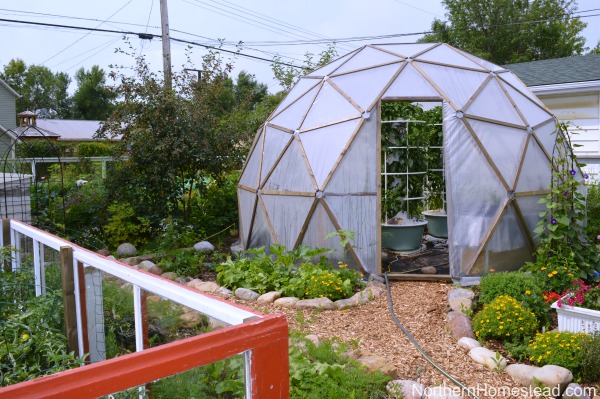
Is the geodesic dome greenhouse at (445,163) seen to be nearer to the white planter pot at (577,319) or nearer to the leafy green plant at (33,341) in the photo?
the white planter pot at (577,319)

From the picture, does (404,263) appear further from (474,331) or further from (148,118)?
(148,118)

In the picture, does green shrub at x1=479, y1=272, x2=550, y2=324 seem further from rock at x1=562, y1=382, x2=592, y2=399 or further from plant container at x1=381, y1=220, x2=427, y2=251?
plant container at x1=381, y1=220, x2=427, y2=251

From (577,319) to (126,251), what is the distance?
671 centimetres

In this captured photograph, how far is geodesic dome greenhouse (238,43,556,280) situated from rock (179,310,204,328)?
4796 mm

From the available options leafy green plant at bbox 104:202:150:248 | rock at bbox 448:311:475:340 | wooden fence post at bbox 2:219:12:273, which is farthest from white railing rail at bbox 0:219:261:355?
leafy green plant at bbox 104:202:150:248

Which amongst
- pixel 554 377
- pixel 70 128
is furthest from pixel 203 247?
pixel 70 128

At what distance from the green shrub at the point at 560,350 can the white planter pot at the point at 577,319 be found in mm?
419

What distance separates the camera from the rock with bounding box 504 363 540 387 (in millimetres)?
4199

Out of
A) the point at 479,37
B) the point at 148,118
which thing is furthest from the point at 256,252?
the point at 479,37

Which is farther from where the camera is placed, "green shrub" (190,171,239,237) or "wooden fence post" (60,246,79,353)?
"green shrub" (190,171,239,237)

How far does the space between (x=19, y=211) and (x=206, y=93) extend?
4.19 m

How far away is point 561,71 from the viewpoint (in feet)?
48.3

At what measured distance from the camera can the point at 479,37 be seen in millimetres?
29688

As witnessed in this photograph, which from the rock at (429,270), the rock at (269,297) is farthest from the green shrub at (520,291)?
the rock at (269,297)
